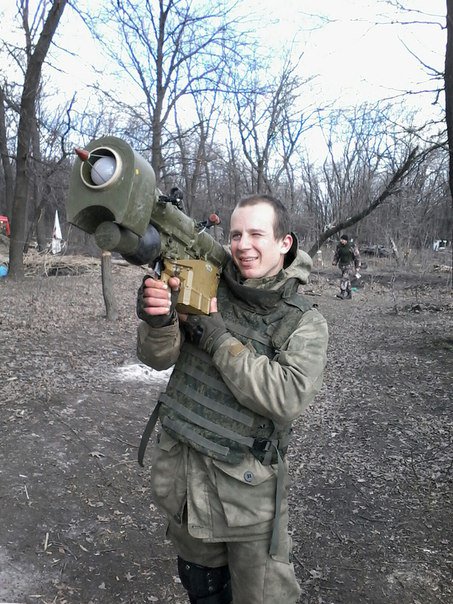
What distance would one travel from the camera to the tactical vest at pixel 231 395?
1.72m

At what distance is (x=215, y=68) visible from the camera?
38.4 feet

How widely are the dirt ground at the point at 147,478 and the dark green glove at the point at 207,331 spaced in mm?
1766

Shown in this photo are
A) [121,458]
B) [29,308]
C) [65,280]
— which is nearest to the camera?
[121,458]

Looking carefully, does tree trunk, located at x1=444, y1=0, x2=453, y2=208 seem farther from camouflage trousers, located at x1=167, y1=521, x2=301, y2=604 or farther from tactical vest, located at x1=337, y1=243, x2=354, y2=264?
tactical vest, located at x1=337, y1=243, x2=354, y2=264

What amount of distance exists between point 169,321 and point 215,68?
37.4 feet

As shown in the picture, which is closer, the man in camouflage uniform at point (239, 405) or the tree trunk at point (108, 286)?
the man in camouflage uniform at point (239, 405)

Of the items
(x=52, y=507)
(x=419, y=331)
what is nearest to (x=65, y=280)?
(x=419, y=331)

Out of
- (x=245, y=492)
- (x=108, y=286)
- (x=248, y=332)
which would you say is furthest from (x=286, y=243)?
(x=108, y=286)

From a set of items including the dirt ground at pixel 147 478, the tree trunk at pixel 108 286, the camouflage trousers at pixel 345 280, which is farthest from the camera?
the camouflage trousers at pixel 345 280

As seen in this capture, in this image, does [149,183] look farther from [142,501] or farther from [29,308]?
[29,308]

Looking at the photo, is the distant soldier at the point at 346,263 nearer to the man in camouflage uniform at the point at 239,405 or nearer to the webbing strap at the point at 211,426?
the man in camouflage uniform at the point at 239,405

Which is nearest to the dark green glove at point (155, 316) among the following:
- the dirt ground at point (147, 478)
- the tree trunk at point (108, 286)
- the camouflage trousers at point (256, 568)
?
the camouflage trousers at point (256, 568)

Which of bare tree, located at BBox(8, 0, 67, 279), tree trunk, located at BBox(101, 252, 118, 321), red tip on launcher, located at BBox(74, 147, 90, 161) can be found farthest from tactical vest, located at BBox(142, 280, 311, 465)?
Result: bare tree, located at BBox(8, 0, 67, 279)

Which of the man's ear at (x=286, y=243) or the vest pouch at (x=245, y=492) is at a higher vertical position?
the man's ear at (x=286, y=243)
